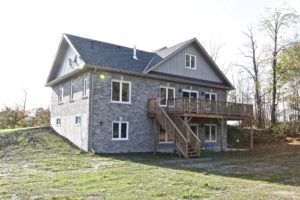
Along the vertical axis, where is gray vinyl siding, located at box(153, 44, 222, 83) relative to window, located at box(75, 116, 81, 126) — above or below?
above

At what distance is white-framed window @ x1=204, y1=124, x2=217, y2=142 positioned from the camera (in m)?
24.9

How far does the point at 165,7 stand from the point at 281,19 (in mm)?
23619

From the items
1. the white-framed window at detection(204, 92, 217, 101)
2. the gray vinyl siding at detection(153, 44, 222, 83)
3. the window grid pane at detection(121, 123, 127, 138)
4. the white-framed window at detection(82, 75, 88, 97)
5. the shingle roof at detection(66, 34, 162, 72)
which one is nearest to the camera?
the white-framed window at detection(82, 75, 88, 97)

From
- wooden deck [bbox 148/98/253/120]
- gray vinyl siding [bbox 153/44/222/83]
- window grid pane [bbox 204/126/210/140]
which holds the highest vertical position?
gray vinyl siding [bbox 153/44/222/83]

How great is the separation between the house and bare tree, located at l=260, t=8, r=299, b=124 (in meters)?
10.6

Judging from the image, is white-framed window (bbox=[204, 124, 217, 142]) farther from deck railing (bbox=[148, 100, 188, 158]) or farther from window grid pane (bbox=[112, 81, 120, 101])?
window grid pane (bbox=[112, 81, 120, 101])

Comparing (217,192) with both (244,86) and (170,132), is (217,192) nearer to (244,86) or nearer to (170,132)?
(170,132)

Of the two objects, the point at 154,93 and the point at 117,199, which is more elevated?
the point at 154,93

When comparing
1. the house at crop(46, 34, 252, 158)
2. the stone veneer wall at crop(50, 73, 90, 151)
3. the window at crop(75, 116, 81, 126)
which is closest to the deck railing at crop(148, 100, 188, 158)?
the house at crop(46, 34, 252, 158)

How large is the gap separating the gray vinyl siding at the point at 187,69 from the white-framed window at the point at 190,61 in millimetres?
235

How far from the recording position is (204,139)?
80.7 ft

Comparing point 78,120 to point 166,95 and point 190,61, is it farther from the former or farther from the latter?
point 190,61

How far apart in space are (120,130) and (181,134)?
4.07m

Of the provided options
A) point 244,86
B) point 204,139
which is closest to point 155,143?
point 204,139
